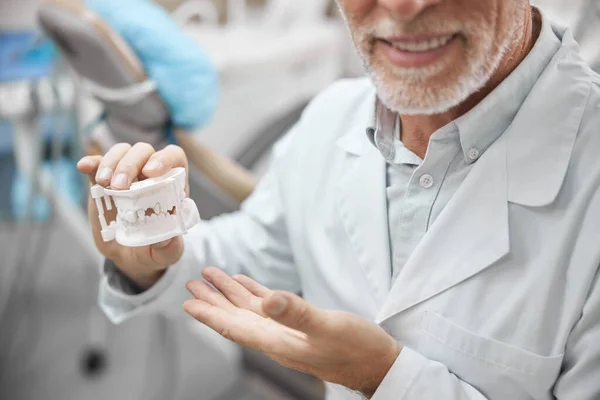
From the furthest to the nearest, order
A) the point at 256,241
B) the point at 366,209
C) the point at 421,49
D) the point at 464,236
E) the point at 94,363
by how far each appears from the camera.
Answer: the point at 94,363 < the point at 256,241 < the point at 366,209 < the point at 464,236 < the point at 421,49

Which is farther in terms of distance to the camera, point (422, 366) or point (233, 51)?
point (233, 51)

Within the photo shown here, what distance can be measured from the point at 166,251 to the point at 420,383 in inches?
13.0

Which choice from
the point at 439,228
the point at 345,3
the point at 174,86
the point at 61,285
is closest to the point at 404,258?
the point at 439,228

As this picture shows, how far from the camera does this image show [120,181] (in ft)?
1.77

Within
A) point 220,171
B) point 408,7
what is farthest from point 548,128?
point 220,171

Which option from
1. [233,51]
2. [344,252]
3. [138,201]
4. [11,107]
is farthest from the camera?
[233,51]

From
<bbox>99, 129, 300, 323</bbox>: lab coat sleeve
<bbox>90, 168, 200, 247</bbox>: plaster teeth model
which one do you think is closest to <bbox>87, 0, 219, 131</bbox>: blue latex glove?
<bbox>99, 129, 300, 323</bbox>: lab coat sleeve

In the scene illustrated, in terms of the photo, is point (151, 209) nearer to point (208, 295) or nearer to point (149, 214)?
point (149, 214)

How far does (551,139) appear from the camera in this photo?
2.04 feet

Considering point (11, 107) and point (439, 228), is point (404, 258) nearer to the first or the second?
point (439, 228)

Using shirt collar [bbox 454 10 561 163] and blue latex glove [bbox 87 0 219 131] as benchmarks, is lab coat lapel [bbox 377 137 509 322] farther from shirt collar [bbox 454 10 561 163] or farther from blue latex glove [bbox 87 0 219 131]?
blue latex glove [bbox 87 0 219 131]

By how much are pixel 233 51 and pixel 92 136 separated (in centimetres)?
72

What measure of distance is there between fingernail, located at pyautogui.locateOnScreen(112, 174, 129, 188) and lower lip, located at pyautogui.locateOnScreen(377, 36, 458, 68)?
0.29m

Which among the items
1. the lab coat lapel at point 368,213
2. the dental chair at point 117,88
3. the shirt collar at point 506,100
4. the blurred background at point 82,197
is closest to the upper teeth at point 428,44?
the shirt collar at point 506,100
